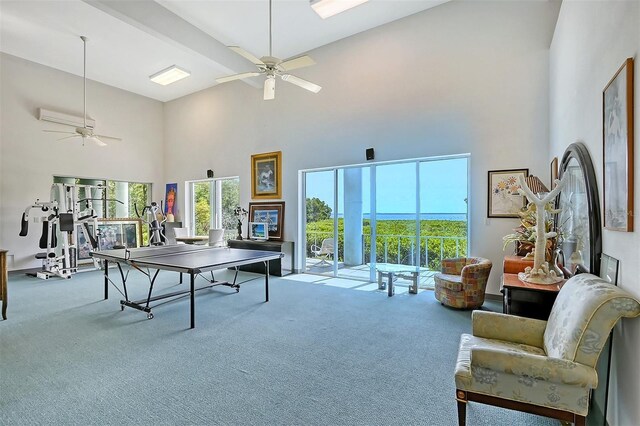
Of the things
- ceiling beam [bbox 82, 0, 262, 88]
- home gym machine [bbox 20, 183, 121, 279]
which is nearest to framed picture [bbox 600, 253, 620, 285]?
ceiling beam [bbox 82, 0, 262, 88]

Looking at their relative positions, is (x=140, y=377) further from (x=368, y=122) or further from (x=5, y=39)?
(x=5, y=39)

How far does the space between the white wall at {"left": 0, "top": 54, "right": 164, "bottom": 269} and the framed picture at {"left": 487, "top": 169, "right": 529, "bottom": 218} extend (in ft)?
29.0

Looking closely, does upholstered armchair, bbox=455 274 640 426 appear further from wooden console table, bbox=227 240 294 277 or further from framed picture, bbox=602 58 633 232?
wooden console table, bbox=227 240 294 277

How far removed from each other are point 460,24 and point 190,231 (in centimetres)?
802

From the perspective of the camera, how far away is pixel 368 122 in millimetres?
5789

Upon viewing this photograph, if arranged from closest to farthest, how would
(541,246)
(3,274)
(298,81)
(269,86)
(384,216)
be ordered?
(541,246), (3,274), (298,81), (269,86), (384,216)

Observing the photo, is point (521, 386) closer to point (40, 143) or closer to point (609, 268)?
point (609, 268)

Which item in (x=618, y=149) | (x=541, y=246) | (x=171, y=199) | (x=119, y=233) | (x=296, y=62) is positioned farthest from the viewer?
(x=171, y=199)

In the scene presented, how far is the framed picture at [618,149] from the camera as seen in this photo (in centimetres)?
158

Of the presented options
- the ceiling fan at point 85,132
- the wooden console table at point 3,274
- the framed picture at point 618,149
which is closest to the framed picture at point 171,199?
the ceiling fan at point 85,132

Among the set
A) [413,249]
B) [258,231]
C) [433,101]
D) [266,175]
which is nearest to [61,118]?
[266,175]

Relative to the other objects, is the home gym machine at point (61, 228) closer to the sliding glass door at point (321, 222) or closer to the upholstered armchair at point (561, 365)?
the sliding glass door at point (321, 222)

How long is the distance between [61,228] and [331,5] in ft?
22.0

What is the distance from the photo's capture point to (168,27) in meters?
5.22
